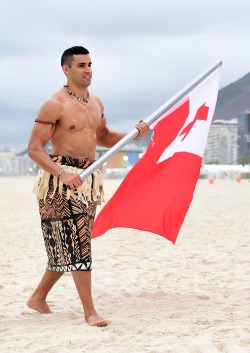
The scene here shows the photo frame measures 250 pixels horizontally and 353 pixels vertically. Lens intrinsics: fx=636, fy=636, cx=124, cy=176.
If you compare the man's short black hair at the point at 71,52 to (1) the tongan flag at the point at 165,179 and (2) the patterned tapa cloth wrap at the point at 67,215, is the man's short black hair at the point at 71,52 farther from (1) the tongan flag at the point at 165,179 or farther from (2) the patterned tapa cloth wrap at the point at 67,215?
(1) the tongan flag at the point at 165,179

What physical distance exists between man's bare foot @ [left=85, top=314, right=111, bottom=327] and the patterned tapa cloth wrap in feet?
1.11

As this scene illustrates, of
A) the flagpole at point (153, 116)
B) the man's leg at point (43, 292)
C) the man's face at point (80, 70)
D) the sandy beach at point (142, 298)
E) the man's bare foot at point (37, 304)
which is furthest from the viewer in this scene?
the man's bare foot at point (37, 304)

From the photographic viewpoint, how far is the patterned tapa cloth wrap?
4.47 metres

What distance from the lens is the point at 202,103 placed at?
5074mm

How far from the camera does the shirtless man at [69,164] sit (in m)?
4.45

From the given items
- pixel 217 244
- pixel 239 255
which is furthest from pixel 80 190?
pixel 217 244

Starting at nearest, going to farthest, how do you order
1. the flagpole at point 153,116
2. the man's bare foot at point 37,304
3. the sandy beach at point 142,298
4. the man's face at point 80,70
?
the sandy beach at point 142,298 < the flagpole at point 153,116 < the man's face at point 80,70 < the man's bare foot at point 37,304

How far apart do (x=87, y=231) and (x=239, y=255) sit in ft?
14.7

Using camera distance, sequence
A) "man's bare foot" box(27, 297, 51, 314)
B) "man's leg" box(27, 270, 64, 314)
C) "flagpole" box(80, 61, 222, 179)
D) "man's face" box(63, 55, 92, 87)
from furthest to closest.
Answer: "man's bare foot" box(27, 297, 51, 314) → "man's leg" box(27, 270, 64, 314) → "man's face" box(63, 55, 92, 87) → "flagpole" box(80, 61, 222, 179)

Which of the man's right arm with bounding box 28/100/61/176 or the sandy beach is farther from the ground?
the man's right arm with bounding box 28/100/61/176

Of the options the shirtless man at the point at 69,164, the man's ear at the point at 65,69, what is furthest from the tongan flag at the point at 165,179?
the man's ear at the point at 65,69

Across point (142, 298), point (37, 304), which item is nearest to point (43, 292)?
point (37, 304)

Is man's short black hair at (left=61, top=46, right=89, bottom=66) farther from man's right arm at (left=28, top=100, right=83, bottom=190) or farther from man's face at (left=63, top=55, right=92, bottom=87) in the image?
man's right arm at (left=28, top=100, right=83, bottom=190)

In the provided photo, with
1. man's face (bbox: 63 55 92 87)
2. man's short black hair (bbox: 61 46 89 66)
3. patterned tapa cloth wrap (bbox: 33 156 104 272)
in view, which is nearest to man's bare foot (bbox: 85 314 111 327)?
patterned tapa cloth wrap (bbox: 33 156 104 272)
